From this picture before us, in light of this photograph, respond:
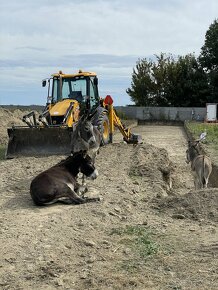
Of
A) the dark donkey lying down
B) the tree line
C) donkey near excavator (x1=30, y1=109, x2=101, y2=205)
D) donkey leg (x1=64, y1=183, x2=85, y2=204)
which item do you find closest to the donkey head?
donkey near excavator (x1=30, y1=109, x2=101, y2=205)

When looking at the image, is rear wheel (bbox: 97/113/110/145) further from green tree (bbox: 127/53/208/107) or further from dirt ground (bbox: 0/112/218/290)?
green tree (bbox: 127/53/208/107)

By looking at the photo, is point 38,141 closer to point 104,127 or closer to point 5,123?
point 104,127

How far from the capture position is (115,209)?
9.02 m

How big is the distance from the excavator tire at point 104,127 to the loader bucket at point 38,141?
7.25 feet

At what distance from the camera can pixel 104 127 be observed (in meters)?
18.9

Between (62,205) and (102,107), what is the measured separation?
32.6 feet

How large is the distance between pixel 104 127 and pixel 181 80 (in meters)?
39.7

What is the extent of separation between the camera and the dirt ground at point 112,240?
5789 mm

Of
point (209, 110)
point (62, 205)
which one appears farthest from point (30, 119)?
point (209, 110)

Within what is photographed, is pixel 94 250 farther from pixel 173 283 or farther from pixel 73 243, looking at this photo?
pixel 173 283

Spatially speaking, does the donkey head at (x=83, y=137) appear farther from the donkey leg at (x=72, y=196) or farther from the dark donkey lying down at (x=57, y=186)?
the donkey leg at (x=72, y=196)

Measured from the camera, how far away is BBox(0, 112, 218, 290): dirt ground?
5.79 metres

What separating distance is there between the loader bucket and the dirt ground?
4.00 meters

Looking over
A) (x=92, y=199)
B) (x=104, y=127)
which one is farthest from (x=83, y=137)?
(x=104, y=127)
